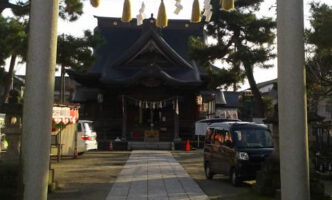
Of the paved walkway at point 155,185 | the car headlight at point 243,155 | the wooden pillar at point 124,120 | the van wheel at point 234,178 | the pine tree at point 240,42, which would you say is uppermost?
the pine tree at point 240,42

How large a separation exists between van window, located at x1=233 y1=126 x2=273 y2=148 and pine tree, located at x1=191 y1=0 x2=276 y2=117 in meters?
10.2

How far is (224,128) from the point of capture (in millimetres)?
14367

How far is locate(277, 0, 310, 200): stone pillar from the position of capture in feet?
17.1

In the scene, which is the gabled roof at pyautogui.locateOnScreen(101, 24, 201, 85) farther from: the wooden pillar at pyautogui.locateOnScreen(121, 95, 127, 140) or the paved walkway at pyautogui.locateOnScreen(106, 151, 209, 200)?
the paved walkway at pyautogui.locateOnScreen(106, 151, 209, 200)

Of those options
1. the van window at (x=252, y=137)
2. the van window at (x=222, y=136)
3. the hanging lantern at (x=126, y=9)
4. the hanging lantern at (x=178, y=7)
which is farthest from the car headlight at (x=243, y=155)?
the hanging lantern at (x=126, y=9)

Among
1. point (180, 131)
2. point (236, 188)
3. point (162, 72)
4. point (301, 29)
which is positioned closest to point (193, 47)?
point (162, 72)

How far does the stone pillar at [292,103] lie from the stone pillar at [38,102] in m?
2.81

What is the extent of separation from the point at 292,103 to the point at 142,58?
2931 centimetres

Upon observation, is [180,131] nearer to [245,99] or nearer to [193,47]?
[193,47]

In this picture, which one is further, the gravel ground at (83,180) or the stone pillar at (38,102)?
the gravel ground at (83,180)

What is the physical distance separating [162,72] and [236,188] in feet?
61.7

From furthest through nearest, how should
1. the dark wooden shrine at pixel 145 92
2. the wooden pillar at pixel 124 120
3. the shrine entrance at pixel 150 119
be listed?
the shrine entrance at pixel 150 119 < the wooden pillar at pixel 124 120 < the dark wooden shrine at pixel 145 92

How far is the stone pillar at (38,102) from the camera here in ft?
17.1

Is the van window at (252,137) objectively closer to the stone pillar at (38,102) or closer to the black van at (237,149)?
the black van at (237,149)
